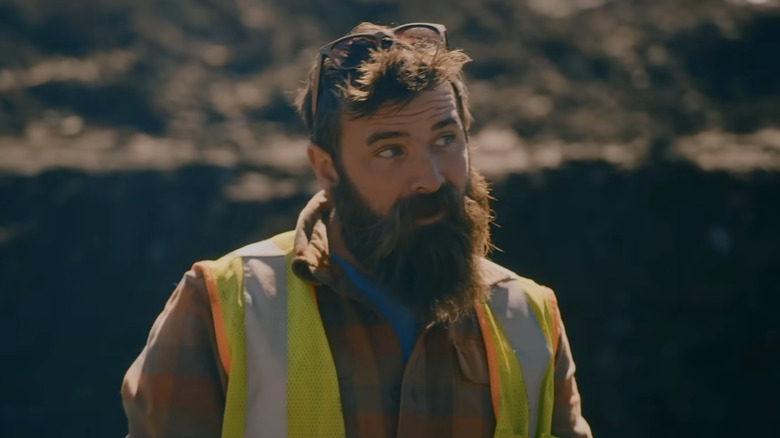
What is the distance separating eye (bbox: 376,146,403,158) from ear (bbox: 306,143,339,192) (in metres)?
0.17

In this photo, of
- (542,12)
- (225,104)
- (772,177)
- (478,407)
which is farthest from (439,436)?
(542,12)

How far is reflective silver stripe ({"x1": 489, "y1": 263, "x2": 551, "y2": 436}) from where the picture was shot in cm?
276

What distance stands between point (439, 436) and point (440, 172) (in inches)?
22.7

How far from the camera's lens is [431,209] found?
9.08ft

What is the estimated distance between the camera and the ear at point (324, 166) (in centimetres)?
293

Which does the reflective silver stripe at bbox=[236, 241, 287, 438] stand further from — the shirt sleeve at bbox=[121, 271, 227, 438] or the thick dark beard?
the thick dark beard

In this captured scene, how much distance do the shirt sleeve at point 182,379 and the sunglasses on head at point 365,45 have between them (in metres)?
0.62

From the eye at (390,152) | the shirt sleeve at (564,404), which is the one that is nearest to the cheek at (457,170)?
the eye at (390,152)

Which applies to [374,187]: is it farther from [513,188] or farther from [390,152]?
[513,188]

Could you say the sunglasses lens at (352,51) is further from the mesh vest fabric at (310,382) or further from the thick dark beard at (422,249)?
the mesh vest fabric at (310,382)

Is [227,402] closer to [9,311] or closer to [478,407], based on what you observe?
[478,407]

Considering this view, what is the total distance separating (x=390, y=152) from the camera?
9.12ft

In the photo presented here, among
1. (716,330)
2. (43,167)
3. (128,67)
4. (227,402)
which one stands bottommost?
(716,330)

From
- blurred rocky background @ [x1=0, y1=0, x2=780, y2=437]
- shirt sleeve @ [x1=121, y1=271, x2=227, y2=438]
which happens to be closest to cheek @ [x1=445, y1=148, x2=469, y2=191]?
shirt sleeve @ [x1=121, y1=271, x2=227, y2=438]
